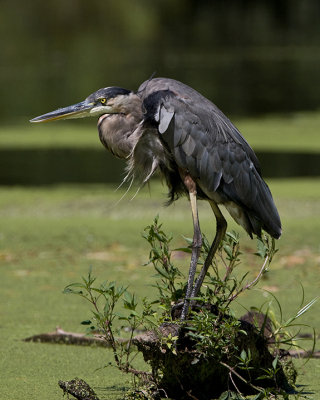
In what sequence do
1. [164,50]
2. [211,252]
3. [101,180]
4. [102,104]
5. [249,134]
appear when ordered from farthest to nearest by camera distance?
[164,50], [249,134], [101,180], [102,104], [211,252]

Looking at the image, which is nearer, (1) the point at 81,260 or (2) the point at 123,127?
(2) the point at 123,127

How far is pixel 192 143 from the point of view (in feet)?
13.0

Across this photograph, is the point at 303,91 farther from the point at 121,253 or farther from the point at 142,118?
the point at 142,118

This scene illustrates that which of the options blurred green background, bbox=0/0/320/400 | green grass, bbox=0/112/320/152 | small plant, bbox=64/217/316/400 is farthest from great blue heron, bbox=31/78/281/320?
green grass, bbox=0/112/320/152

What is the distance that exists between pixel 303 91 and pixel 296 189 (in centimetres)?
849

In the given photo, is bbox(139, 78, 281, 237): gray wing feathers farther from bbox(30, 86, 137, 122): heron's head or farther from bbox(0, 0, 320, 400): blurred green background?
bbox(0, 0, 320, 400): blurred green background

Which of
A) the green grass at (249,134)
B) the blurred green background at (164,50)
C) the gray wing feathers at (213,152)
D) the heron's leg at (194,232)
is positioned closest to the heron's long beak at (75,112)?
the gray wing feathers at (213,152)

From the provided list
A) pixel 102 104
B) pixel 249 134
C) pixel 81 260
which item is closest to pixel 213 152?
pixel 102 104

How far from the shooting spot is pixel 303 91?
54.1 feet

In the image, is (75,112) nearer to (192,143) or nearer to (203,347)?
(192,143)

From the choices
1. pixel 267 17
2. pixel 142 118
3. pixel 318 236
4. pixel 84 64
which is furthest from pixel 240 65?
pixel 142 118

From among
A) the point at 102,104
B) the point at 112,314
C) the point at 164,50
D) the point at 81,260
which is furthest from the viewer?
the point at 164,50

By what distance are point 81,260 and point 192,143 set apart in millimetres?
2300

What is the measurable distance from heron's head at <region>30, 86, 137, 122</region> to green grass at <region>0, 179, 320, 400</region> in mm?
1030
